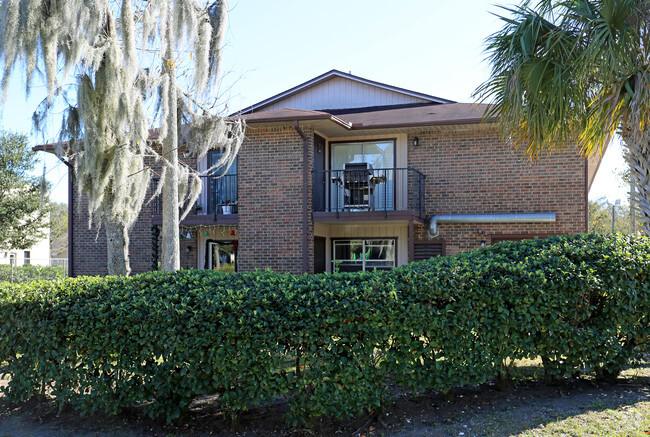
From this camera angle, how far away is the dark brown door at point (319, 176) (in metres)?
11.9

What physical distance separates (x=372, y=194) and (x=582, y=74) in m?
6.68

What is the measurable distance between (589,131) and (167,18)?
20.7 feet

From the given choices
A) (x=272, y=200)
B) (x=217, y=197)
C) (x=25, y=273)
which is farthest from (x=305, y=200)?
(x=25, y=273)

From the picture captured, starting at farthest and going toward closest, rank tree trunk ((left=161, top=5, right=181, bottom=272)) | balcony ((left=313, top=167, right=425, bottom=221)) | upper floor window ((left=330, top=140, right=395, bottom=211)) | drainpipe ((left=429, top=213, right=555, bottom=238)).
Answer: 1. upper floor window ((left=330, top=140, right=395, bottom=211))
2. balcony ((left=313, top=167, right=425, bottom=221))
3. drainpipe ((left=429, top=213, right=555, bottom=238))
4. tree trunk ((left=161, top=5, right=181, bottom=272))

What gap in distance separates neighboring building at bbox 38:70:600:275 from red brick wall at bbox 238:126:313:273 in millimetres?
24

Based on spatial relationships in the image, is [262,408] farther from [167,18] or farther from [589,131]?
[167,18]

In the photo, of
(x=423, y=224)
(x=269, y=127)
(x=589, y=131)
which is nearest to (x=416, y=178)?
(x=423, y=224)

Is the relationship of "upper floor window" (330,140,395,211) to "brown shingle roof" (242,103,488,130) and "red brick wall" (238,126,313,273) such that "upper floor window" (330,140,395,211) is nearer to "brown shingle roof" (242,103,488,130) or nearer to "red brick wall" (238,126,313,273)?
"brown shingle roof" (242,103,488,130)

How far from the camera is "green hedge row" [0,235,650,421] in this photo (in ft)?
13.7

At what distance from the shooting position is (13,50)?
6797mm

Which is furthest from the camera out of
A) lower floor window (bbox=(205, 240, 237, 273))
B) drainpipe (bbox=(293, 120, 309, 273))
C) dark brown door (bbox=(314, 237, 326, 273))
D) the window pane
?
lower floor window (bbox=(205, 240, 237, 273))

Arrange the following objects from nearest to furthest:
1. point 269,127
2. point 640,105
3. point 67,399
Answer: point 67,399
point 640,105
point 269,127

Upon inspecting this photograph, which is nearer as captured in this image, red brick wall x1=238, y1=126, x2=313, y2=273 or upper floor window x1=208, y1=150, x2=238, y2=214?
red brick wall x1=238, y1=126, x2=313, y2=273

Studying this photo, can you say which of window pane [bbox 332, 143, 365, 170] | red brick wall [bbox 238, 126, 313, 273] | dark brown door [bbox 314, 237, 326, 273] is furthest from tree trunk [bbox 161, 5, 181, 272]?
window pane [bbox 332, 143, 365, 170]
